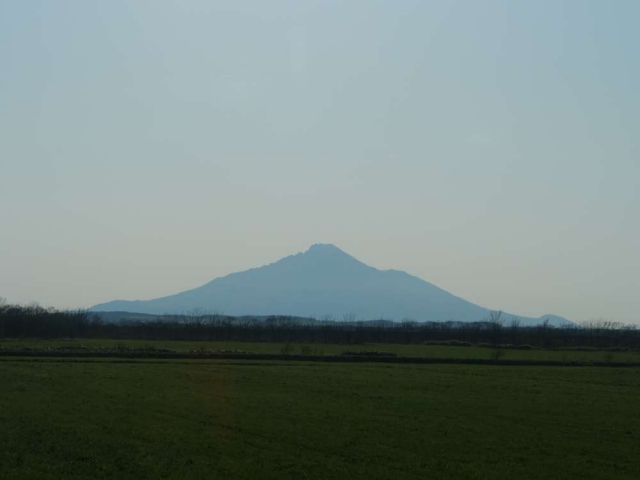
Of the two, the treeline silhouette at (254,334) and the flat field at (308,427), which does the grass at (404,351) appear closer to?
the treeline silhouette at (254,334)

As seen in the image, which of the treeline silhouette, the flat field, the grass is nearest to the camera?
the flat field

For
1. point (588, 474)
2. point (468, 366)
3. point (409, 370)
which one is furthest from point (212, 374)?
point (588, 474)

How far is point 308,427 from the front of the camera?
2422 centimetres

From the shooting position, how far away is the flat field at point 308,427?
18.3 meters

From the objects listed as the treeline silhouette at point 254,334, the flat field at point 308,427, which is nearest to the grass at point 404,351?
the treeline silhouette at point 254,334

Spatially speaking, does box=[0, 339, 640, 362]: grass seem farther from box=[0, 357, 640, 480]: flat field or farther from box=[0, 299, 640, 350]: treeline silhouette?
box=[0, 357, 640, 480]: flat field

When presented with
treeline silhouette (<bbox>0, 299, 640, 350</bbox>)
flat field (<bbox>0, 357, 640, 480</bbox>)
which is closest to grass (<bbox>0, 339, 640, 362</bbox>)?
treeline silhouette (<bbox>0, 299, 640, 350</bbox>)

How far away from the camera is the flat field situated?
18.3 meters

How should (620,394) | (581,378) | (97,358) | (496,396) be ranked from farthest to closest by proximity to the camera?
1. (97,358)
2. (581,378)
3. (620,394)
4. (496,396)

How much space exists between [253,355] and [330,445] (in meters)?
45.8

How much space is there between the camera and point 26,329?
372 feet

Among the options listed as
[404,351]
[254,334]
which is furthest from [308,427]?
[254,334]

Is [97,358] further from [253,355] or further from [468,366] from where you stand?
[468,366]

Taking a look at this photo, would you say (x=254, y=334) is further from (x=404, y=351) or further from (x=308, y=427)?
(x=308, y=427)
